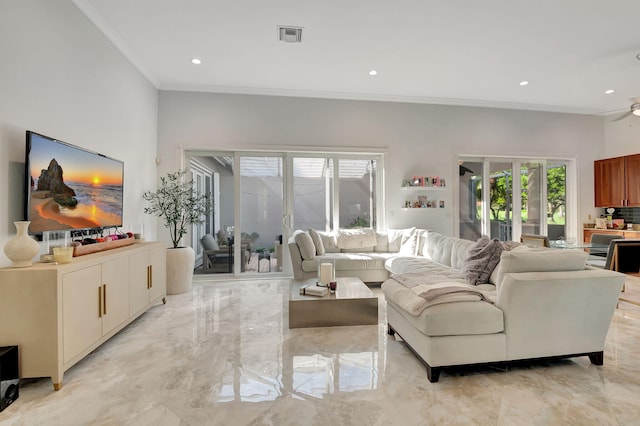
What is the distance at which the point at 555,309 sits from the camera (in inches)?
83.7

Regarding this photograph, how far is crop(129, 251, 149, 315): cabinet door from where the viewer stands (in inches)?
116

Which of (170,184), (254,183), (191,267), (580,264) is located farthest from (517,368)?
(170,184)

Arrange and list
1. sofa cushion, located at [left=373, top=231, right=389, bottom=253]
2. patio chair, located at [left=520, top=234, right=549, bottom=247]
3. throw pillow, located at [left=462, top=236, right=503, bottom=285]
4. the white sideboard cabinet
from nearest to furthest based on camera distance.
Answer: the white sideboard cabinet → throw pillow, located at [left=462, top=236, right=503, bottom=285] → patio chair, located at [left=520, top=234, right=549, bottom=247] → sofa cushion, located at [left=373, top=231, right=389, bottom=253]

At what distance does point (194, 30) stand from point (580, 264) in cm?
423

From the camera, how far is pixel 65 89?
2.69 meters

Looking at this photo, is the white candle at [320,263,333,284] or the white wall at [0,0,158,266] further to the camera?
the white candle at [320,263,333,284]

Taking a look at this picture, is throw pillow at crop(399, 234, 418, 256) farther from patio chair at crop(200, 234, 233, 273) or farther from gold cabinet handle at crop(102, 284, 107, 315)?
gold cabinet handle at crop(102, 284, 107, 315)

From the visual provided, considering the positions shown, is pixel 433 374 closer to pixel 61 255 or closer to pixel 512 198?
pixel 61 255

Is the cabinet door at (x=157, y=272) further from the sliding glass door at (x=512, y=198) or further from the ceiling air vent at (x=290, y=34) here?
the sliding glass door at (x=512, y=198)

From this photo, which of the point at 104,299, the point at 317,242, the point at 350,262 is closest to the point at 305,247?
the point at 317,242

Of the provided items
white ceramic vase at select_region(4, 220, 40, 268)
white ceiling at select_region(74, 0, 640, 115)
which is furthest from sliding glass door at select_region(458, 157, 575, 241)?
white ceramic vase at select_region(4, 220, 40, 268)

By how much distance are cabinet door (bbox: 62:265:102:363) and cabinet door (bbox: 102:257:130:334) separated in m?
0.09

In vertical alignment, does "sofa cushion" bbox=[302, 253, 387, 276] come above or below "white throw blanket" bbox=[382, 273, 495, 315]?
below

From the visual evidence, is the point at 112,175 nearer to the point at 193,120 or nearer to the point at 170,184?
the point at 170,184
